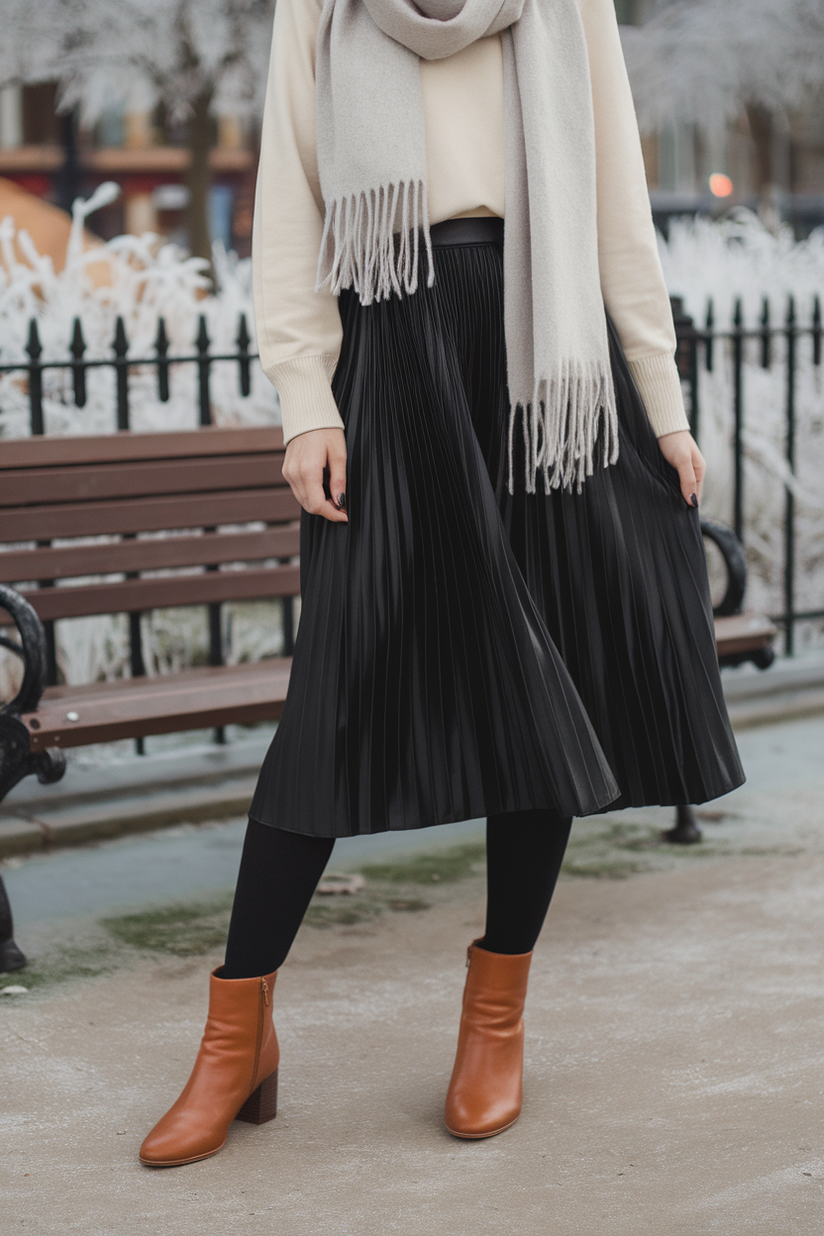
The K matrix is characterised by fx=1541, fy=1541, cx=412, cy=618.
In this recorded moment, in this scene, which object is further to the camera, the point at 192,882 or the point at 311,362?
the point at 192,882

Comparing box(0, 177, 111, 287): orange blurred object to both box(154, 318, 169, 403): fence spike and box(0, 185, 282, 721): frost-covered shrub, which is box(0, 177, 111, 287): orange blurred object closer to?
box(0, 185, 282, 721): frost-covered shrub

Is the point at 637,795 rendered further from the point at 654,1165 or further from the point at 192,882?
the point at 192,882

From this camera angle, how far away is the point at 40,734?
3174 mm

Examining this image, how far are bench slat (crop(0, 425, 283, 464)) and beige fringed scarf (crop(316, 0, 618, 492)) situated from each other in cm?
161

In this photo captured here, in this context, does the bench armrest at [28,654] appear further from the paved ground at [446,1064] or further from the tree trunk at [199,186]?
the tree trunk at [199,186]

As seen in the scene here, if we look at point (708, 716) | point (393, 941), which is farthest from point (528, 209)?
point (393, 941)

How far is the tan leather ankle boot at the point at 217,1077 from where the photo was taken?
2.34m

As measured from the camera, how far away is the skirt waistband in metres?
2.33

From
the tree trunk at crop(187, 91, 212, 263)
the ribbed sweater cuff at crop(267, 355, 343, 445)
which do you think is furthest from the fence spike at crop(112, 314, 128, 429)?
the tree trunk at crop(187, 91, 212, 263)

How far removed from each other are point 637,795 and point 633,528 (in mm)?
421

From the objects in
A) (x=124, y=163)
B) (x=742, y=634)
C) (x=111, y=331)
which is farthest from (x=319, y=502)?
(x=124, y=163)

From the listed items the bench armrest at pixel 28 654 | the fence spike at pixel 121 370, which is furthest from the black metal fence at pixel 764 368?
the bench armrest at pixel 28 654

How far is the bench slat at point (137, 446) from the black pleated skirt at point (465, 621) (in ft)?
5.07

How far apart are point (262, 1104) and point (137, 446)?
190 centimetres
